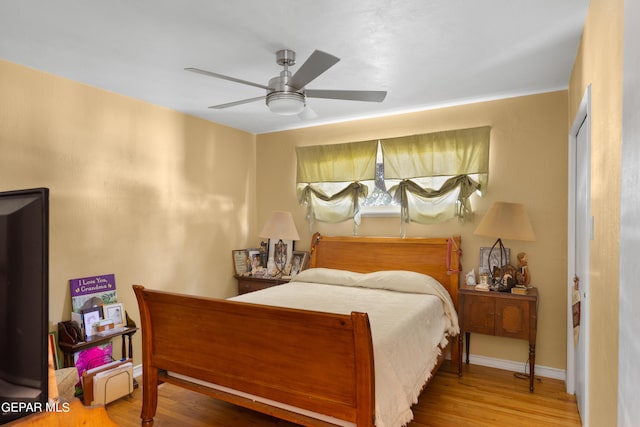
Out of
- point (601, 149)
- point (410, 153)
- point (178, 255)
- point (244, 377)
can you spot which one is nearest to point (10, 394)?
point (244, 377)

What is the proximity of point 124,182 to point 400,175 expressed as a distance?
2.67 meters

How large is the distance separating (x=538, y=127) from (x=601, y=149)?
6.44ft

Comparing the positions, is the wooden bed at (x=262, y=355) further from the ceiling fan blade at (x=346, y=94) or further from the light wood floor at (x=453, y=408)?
the ceiling fan blade at (x=346, y=94)

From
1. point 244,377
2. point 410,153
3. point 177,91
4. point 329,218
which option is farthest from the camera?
point 329,218

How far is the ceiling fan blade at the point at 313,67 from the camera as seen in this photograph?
6.37ft

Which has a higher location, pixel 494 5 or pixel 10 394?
pixel 494 5

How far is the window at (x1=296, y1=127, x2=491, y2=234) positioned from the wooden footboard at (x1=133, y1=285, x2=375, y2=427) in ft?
7.54

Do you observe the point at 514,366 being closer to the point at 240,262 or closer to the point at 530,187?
the point at 530,187

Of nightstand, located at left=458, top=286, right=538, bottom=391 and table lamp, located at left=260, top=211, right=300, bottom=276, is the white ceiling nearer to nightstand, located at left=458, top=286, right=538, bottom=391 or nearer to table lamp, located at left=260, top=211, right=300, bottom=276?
table lamp, located at left=260, top=211, right=300, bottom=276

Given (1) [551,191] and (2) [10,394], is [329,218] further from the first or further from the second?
(2) [10,394]

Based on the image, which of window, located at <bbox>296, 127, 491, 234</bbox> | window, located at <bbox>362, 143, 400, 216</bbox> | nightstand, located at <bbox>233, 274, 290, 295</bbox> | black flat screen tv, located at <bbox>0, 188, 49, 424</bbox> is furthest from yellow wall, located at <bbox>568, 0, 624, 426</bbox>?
nightstand, located at <bbox>233, 274, 290, 295</bbox>

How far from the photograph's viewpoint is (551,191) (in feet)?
11.1

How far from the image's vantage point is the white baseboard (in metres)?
3.31

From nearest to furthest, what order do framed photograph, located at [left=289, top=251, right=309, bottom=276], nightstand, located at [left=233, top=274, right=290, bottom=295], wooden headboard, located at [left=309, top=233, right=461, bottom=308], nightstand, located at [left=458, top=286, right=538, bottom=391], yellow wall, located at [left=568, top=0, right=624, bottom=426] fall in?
yellow wall, located at [left=568, top=0, right=624, bottom=426] → nightstand, located at [left=458, top=286, right=538, bottom=391] → wooden headboard, located at [left=309, top=233, right=461, bottom=308] → nightstand, located at [left=233, top=274, right=290, bottom=295] → framed photograph, located at [left=289, top=251, right=309, bottom=276]
